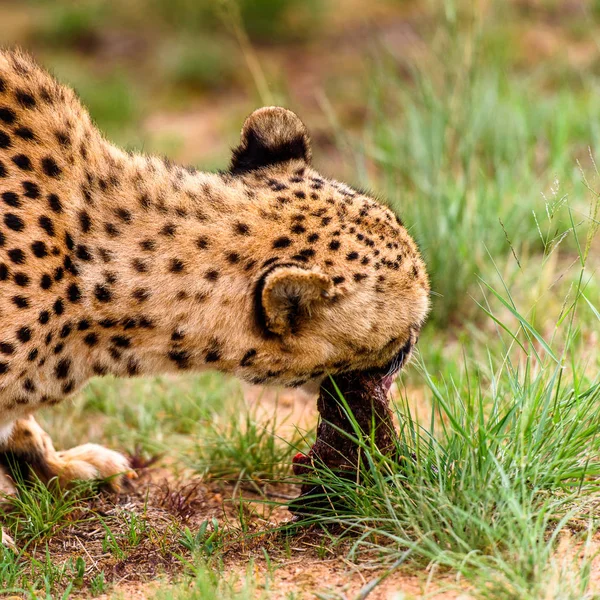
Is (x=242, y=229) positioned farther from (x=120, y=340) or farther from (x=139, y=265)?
(x=120, y=340)

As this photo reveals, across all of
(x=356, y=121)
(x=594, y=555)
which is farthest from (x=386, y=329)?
(x=356, y=121)

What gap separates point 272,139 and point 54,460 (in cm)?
153

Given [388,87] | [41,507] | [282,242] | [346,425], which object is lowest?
[41,507]

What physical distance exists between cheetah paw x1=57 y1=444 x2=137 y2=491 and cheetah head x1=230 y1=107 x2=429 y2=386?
98cm

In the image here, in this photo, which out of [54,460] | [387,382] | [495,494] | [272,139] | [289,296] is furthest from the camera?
[54,460]

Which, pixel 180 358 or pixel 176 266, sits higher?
pixel 176 266

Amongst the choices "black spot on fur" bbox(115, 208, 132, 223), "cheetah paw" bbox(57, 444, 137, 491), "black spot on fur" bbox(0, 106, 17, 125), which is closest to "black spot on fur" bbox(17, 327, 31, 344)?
"black spot on fur" bbox(115, 208, 132, 223)

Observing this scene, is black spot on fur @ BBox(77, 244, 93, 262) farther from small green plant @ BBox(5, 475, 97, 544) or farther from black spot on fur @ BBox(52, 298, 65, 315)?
small green plant @ BBox(5, 475, 97, 544)

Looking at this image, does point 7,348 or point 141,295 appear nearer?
point 7,348

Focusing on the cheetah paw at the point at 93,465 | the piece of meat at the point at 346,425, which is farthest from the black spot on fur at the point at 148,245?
the cheetah paw at the point at 93,465

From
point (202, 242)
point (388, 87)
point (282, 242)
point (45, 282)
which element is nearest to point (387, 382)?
point (282, 242)

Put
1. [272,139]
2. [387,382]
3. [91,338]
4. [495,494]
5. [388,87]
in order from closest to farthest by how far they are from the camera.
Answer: [495,494], [91,338], [387,382], [272,139], [388,87]

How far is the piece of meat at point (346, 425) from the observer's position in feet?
10.5

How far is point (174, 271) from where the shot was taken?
10.1 ft
